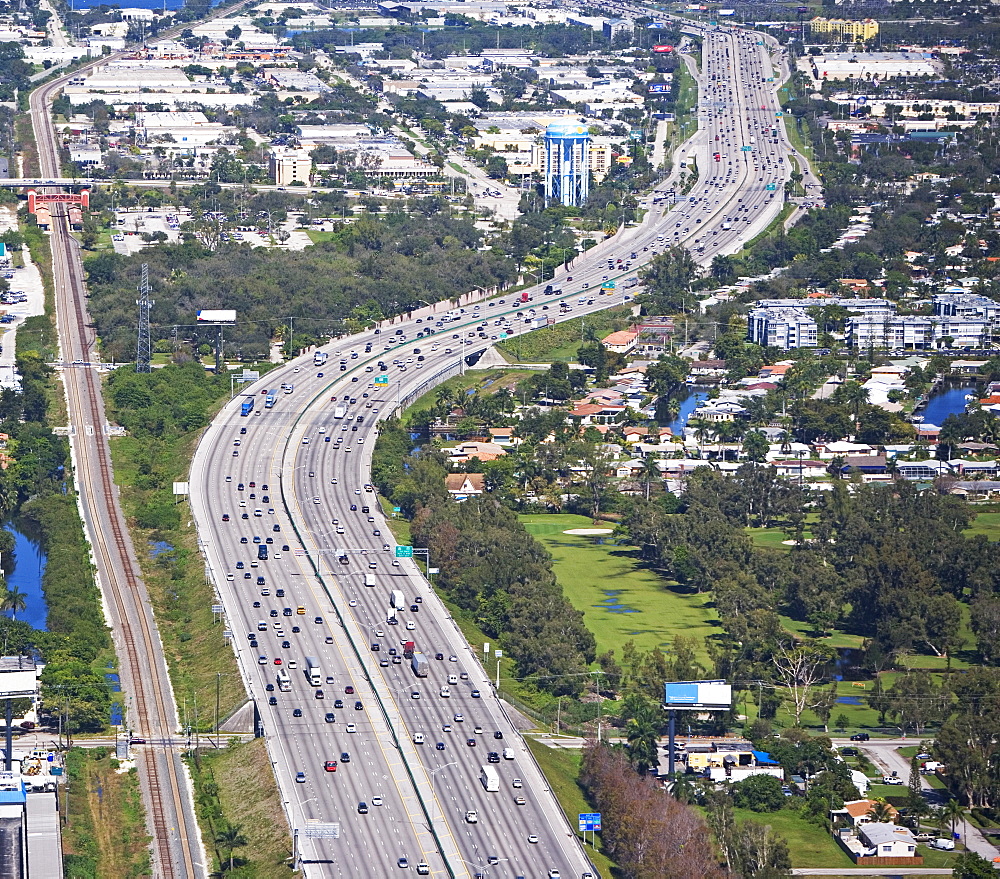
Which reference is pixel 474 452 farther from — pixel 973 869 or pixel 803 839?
pixel 973 869

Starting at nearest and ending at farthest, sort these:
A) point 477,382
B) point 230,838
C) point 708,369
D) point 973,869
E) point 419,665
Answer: point 973,869, point 230,838, point 419,665, point 477,382, point 708,369

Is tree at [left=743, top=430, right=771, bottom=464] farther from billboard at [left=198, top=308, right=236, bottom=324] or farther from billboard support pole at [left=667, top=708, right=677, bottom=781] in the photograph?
billboard support pole at [left=667, top=708, right=677, bottom=781]

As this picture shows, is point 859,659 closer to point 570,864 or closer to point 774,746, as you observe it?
point 774,746

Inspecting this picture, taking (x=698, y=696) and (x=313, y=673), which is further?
(x=313, y=673)

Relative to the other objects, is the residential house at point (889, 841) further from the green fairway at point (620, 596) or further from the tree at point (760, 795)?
the green fairway at point (620, 596)

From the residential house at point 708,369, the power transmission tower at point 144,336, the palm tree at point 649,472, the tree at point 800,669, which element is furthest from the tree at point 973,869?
the power transmission tower at point 144,336

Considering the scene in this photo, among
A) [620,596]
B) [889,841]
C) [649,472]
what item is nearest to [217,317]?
[649,472]

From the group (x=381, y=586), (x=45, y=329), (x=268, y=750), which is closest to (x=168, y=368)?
(x=45, y=329)
